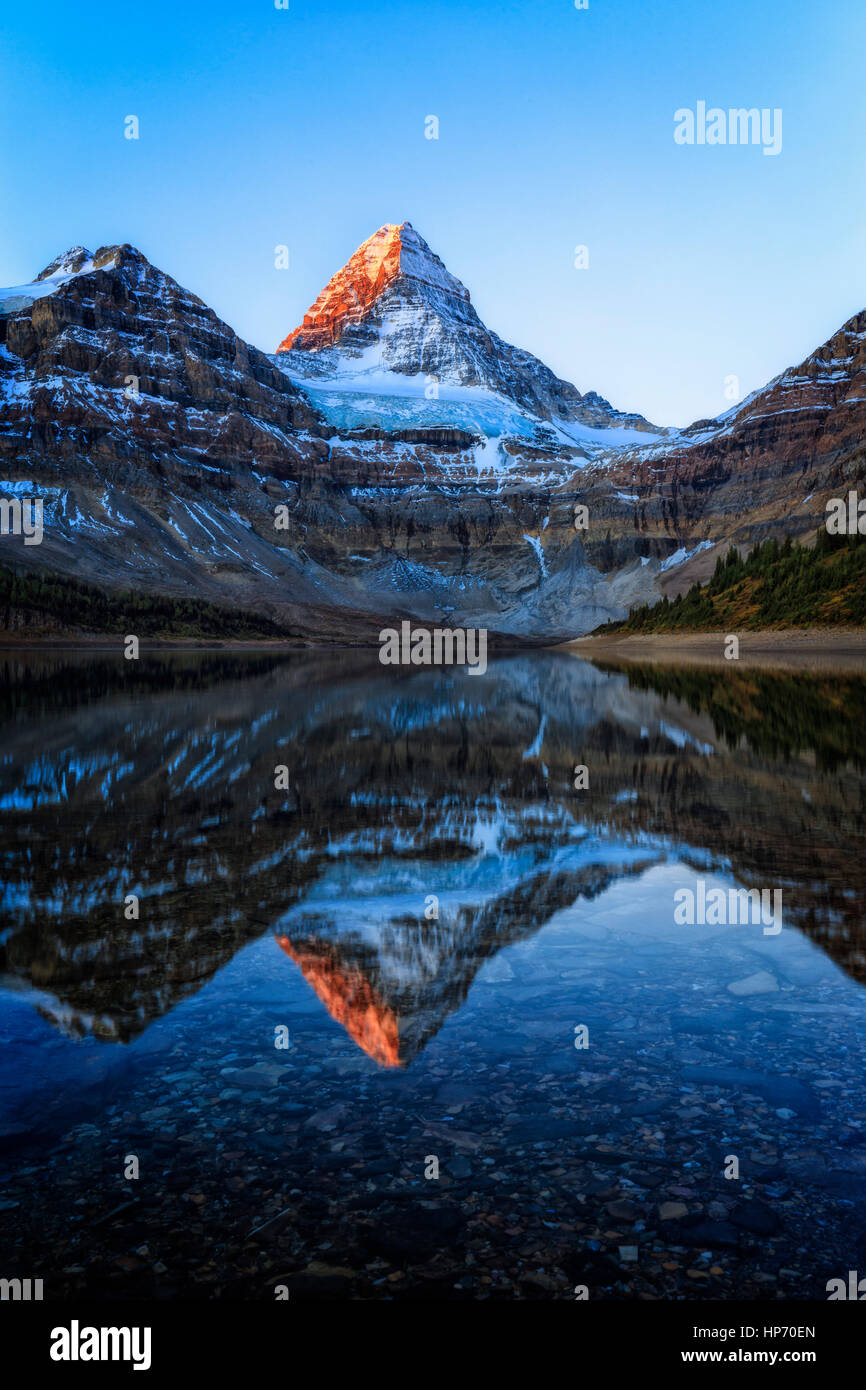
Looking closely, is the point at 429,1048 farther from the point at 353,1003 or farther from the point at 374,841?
the point at 374,841

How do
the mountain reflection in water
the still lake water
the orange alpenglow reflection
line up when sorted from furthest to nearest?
the mountain reflection in water, the orange alpenglow reflection, the still lake water

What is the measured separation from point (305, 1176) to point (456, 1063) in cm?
155

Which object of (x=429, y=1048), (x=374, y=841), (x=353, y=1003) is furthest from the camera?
(x=374, y=841)

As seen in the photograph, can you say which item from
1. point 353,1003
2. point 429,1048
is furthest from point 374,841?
point 429,1048

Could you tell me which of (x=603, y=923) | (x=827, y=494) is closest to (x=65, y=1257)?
(x=603, y=923)

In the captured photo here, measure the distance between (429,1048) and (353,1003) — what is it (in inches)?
39.9

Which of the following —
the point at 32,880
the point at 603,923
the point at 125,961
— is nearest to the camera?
the point at 125,961

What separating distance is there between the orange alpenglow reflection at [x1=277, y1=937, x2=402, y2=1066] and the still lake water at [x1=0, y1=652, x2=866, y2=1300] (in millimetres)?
33

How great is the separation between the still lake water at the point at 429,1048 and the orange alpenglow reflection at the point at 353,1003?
1.3 inches

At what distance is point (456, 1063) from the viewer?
5.96 m

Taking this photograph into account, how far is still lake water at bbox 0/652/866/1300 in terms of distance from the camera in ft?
13.6

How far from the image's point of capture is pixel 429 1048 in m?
6.21

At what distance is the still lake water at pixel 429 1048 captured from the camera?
13.6 ft

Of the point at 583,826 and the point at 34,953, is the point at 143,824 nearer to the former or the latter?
the point at 34,953
